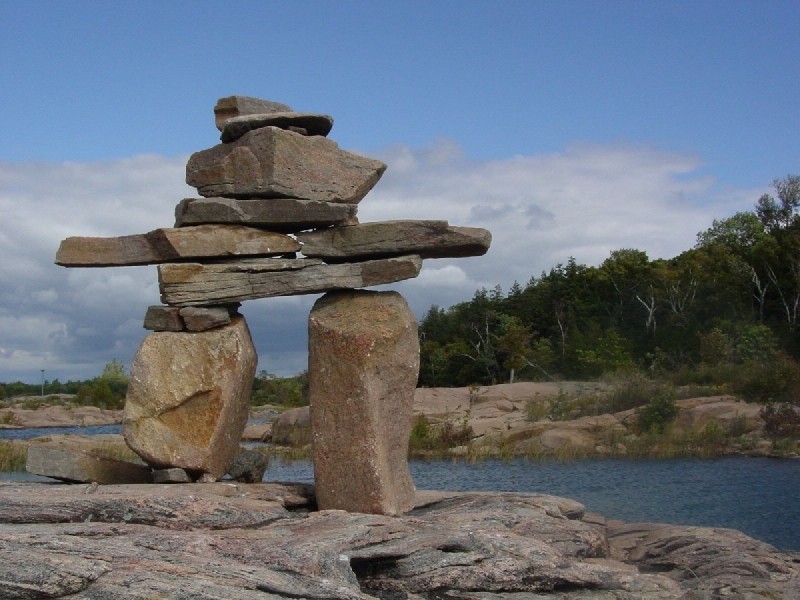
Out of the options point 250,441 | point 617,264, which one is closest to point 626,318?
point 617,264

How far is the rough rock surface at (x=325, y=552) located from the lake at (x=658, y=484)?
603 cm

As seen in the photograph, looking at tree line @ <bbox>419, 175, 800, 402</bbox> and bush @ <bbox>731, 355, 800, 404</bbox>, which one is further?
tree line @ <bbox>419, 175, 800, 402</bbox>

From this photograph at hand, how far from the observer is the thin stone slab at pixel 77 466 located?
14.2 m

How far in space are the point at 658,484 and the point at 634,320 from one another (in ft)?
118

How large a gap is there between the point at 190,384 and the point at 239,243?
82.7 inches

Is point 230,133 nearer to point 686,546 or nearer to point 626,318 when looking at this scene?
point 686,546

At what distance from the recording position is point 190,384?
46.5ft

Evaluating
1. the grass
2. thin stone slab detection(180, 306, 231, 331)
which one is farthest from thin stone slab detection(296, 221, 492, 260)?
the grass

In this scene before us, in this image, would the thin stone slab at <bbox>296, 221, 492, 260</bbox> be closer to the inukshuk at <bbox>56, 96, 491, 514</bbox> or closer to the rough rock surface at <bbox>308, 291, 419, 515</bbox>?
the inukshuk at <bbox>56, 96, 491, 514</bbox>

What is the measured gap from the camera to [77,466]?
14.3m

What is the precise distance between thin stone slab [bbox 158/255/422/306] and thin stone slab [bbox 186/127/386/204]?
3.40 feet

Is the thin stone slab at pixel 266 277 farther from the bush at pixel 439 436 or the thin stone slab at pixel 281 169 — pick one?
the bush at pixel 439 436

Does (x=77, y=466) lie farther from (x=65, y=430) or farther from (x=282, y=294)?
(x=65, y=430)

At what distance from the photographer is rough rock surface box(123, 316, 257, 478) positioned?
46.3 ft
